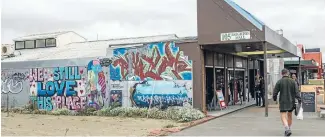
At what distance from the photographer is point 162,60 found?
15828mm

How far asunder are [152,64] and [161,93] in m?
1.22

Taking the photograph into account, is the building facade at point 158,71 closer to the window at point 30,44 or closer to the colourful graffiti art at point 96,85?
the colourful graffiti art at point 96,85

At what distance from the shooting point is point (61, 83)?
1834cm

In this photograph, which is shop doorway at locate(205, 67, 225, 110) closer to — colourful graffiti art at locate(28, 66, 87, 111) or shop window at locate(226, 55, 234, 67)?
shop window at locate(226, 55, 234, 67)

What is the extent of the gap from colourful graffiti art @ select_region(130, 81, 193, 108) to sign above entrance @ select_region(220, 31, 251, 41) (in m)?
2.21

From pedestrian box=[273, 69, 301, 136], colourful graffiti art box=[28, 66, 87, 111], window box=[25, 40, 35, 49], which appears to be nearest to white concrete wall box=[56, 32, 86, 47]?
Answer: window box=[25, 40, 35, 49]

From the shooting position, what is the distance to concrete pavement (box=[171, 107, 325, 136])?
10686mm

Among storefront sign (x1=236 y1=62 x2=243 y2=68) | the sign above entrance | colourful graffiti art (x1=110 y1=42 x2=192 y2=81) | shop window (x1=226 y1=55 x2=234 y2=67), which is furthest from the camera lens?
storefront sign (x1=236 y1=62 x2=243 y2=68)

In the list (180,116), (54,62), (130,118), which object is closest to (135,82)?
(130,118)

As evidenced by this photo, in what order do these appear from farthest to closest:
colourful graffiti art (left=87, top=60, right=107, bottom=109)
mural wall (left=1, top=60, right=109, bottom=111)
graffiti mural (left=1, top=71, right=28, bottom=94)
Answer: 1. graffiti mural (left=1, top=71, right=28, bottom=94)
2. mural wall (left=1, top=60, right=109, bottom=111)
3. colourful graffiti art (left=87, top=60, right=107, bottom=109)

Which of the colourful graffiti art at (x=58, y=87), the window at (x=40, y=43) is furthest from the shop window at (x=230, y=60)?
the window at (x=40, y=43)

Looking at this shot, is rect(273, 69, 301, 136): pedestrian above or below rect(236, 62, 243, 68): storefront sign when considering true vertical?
below

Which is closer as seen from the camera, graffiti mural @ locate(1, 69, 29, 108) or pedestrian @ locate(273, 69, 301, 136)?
pedestrian @ locate(273, 69, 301, 136)

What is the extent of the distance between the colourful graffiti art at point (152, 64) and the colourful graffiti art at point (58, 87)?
1919mm
